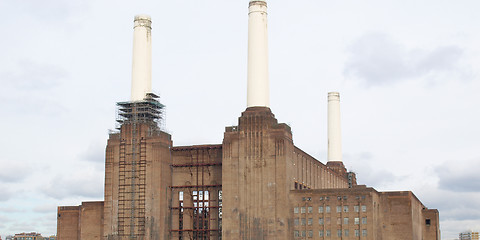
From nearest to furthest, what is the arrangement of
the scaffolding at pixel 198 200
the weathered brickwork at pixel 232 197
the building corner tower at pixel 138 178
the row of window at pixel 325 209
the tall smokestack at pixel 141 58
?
the row of window at pixel 325 209 → the weathered brickwork at pixel 232 197 → the building corner tower at pixel 138 178 → the scaffolding at pixel 198 200 → the tall smokestack at pixel 141 58

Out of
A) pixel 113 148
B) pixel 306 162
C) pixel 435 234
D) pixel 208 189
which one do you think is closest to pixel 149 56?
pixel 113 148

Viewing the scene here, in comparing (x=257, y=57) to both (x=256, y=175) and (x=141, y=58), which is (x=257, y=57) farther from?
(x=141, y=58)

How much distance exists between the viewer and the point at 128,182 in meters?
99.4

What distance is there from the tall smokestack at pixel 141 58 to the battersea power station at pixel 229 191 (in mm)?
162

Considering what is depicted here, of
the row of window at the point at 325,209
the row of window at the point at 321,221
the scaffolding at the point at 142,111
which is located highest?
the scaffolding at the point at 142,111

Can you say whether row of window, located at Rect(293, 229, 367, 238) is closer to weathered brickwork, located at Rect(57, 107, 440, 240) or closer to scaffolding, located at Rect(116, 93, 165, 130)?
weathered brickwork, located at Rect(57, 107, 440, 240)

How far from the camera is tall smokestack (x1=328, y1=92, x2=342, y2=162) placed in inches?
5704

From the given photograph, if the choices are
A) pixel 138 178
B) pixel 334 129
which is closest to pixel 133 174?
pixel 138 178

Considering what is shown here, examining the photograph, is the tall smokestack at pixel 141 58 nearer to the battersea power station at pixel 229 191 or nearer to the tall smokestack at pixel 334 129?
the battersea power station at pixel 229 191

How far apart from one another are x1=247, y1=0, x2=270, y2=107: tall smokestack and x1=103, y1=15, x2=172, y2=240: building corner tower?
15554mm

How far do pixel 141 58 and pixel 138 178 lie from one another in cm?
2028

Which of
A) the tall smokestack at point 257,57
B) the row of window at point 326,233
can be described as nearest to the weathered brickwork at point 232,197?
the row of window at point 326,233

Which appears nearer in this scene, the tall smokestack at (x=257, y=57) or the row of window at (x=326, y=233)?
the row of window at (x=326, y=233)

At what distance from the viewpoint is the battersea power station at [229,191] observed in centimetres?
9231
